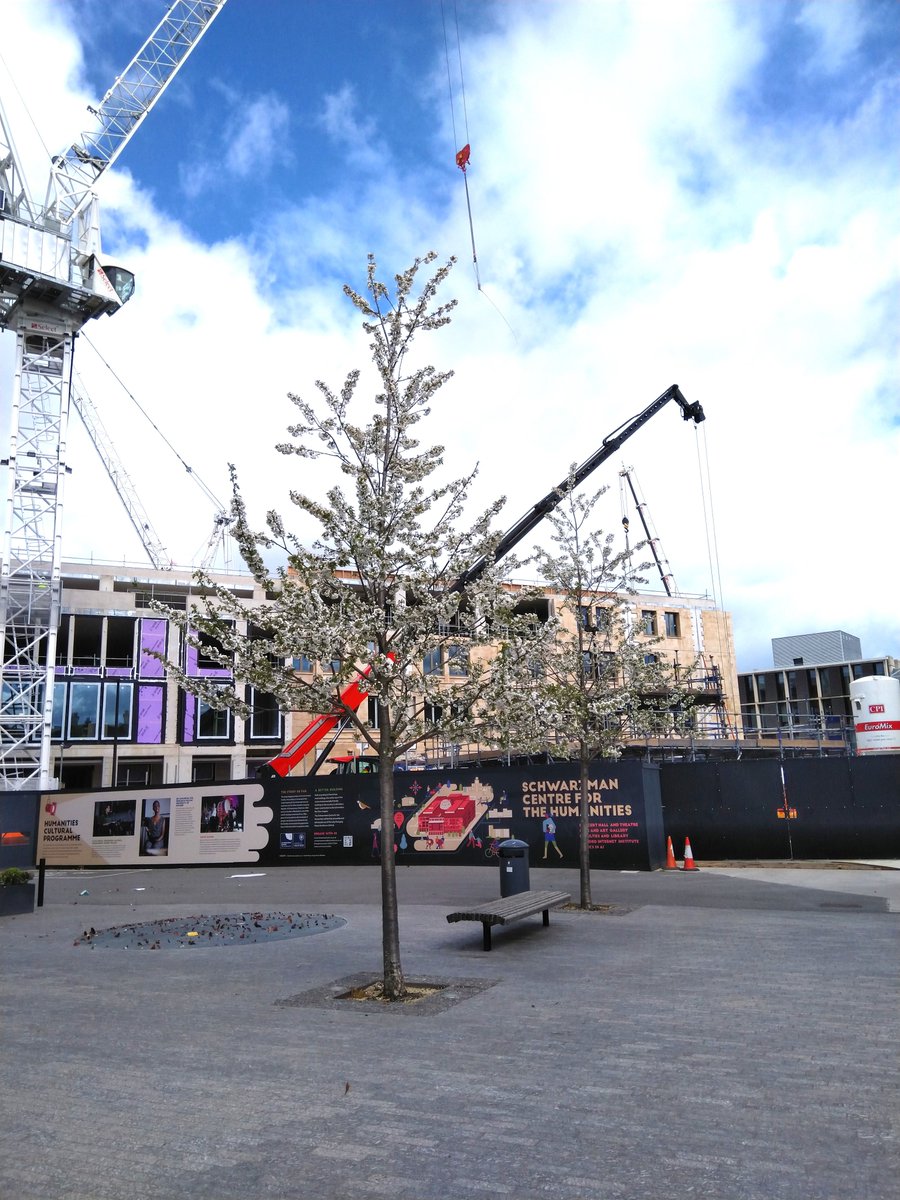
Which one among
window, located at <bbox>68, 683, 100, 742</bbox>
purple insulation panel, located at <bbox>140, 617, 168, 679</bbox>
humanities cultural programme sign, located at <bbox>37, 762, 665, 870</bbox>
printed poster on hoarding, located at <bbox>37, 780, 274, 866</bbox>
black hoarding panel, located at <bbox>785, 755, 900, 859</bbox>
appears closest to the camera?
black hoarding panel, located at <bbox>785, 755, 900, 859</bbox>

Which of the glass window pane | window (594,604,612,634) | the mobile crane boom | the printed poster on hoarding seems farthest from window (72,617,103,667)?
window (594,604,612,634)

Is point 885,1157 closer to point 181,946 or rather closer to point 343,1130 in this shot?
point 343,1130

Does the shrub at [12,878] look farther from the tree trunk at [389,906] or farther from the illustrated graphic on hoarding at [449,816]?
the illustrated graphic on hoarding at [449,816]

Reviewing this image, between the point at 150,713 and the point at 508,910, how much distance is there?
5047 centimetres

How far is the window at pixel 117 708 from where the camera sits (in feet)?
185

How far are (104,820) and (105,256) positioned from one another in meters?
39.7

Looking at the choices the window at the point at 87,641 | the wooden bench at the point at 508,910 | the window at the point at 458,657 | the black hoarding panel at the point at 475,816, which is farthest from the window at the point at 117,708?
the window at the point at 458,657

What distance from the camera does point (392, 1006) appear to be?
27.1 ft

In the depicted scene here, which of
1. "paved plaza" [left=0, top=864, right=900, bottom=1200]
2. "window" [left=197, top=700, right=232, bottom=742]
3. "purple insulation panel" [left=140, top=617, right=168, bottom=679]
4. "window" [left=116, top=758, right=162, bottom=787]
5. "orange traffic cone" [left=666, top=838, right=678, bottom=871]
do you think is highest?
"purple insulation panel" [left=140, top=617, right=168, bottom=679]

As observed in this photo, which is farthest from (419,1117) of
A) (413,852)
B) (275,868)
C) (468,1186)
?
(275,868)

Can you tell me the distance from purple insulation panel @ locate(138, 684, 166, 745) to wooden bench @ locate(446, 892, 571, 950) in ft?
160

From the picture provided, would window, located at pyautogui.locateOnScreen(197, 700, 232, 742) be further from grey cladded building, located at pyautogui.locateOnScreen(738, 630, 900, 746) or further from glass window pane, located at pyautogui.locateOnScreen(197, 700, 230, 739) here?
grey cladded building, located at pyautogui.locateOnScreen(738, 630, 900, 746)

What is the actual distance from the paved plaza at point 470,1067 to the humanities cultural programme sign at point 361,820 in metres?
9.21

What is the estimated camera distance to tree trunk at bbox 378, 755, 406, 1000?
28.6ft
